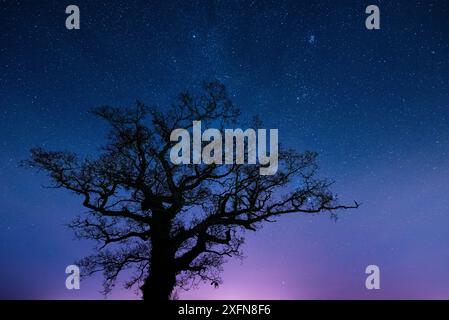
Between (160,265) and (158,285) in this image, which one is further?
(160,265)

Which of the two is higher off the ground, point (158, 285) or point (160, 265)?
point (160, 265)

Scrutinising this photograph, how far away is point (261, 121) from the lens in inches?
494
